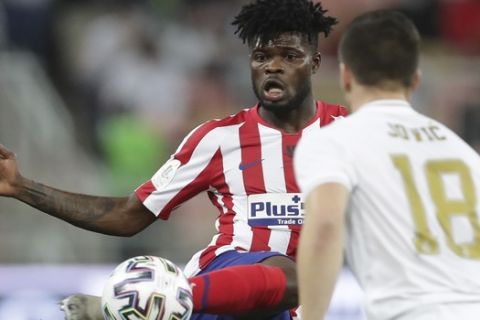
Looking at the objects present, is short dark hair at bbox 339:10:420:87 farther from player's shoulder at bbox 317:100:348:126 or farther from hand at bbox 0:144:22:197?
hand at bbox 0:144:22:197

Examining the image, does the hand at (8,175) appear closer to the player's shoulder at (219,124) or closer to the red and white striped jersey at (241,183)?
the red and white striped jersey at (241,183)

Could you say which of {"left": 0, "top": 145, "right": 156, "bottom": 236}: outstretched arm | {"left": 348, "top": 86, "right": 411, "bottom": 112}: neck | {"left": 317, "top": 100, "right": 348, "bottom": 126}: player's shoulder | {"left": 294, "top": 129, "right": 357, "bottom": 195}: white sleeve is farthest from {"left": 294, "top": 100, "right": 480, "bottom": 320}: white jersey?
{"left": 0, "top": 145, "right": 156, "bottom": 236}: outstretched arm

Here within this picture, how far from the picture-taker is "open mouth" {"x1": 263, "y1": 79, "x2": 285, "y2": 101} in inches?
223

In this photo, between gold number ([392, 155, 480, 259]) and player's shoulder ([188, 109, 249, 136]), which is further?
player's shoulder ([188, 109, 249, 136])

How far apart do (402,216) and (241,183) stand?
165 cm

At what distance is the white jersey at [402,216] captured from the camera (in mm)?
4152

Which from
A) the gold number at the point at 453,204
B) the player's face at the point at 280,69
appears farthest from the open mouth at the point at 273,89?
the gold number at the point at 453,204

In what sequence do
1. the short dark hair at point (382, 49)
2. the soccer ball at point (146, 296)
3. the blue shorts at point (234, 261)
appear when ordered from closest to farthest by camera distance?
the short dark hair at point (382, 49), the soccer ball at point (146, 296), the blue shorts at point (234, 261)

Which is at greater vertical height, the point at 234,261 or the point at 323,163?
the point at 323,163

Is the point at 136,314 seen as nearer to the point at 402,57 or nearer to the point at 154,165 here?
the point at 402,57

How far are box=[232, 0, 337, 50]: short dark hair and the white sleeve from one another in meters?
1.52

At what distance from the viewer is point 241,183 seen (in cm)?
572

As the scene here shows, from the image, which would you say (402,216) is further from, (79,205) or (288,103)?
(79,205)

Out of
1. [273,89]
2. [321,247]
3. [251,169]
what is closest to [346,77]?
[321,247]
